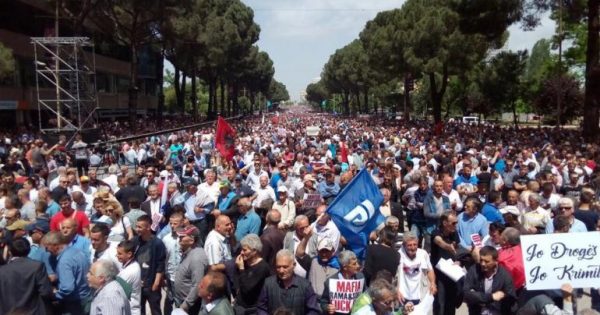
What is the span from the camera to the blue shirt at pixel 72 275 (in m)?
5.48

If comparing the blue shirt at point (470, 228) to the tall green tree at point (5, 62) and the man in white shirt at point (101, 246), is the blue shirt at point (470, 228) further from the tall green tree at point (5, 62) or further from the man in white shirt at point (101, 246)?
the tall green tree at point (5, 62)

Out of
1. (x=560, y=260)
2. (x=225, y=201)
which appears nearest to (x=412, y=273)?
(x=560, y=260)

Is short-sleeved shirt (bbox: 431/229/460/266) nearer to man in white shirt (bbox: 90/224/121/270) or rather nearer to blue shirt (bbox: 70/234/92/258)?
man in white shirt (bbox: 90/224/121/270)

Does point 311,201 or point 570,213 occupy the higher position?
point 570,213

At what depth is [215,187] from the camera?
32.6ft

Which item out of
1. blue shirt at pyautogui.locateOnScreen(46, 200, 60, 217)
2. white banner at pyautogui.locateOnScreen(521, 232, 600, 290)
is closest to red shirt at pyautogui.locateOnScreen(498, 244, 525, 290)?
white banner at pyautogui.locateOnScreen(521, 232, 600, 290)

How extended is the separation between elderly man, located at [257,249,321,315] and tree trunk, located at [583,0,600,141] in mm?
22583

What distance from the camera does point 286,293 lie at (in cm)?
494

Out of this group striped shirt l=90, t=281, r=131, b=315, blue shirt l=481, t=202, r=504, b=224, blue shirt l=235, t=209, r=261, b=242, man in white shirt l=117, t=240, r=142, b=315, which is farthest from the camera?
blue shirt l=481, t=202, r=504, b=224

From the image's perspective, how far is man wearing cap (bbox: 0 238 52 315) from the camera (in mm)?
5102

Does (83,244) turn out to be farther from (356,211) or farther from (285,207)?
(285,207)

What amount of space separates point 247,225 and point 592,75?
21.5 m

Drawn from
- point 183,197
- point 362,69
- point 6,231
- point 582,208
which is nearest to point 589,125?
point 582,208

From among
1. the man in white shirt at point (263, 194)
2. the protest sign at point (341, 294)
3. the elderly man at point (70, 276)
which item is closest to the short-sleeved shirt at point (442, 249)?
the protest sign at point (341, 294)
